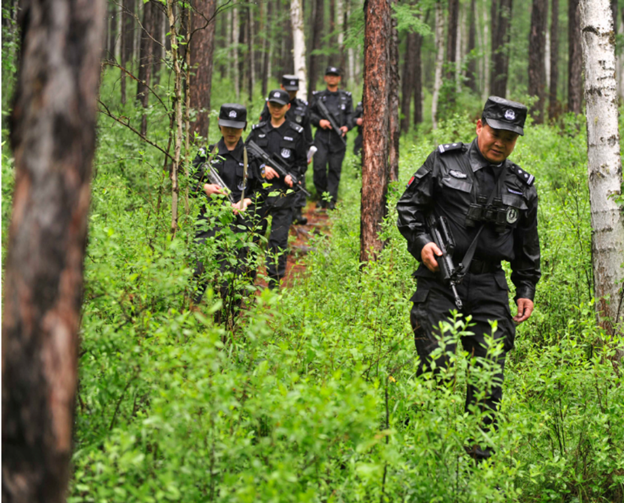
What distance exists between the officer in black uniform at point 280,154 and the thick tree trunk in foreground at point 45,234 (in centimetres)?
503

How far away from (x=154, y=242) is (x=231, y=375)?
1581 mm

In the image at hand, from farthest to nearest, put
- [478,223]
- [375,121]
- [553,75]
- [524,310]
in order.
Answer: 1. [553,75]
2. [375,121]
3. [524,310]
4. [478,223]

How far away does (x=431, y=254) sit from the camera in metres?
3.63

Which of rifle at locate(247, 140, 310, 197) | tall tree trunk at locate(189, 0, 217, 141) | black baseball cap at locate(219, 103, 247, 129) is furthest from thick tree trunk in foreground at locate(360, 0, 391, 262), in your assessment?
tall tree trunk at locate(189, 0, 217, 141)

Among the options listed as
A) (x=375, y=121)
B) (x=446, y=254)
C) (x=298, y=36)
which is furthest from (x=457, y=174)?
(x=298, y=36)

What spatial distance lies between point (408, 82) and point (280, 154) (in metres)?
15.1

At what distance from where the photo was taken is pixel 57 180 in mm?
1561

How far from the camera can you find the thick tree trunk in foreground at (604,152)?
466 centimetres

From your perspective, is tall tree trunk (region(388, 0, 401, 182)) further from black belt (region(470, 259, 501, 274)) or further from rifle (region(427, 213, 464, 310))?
black belt (region(470, 259, 501, 274))

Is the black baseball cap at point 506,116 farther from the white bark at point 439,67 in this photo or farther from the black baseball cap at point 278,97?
the white bark at point 439,67

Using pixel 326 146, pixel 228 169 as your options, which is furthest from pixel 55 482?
pixel 326 146

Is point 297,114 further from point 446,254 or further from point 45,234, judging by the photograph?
point 45,234

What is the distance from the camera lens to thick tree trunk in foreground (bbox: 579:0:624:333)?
183 inches

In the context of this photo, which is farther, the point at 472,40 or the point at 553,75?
the point at 472,40
